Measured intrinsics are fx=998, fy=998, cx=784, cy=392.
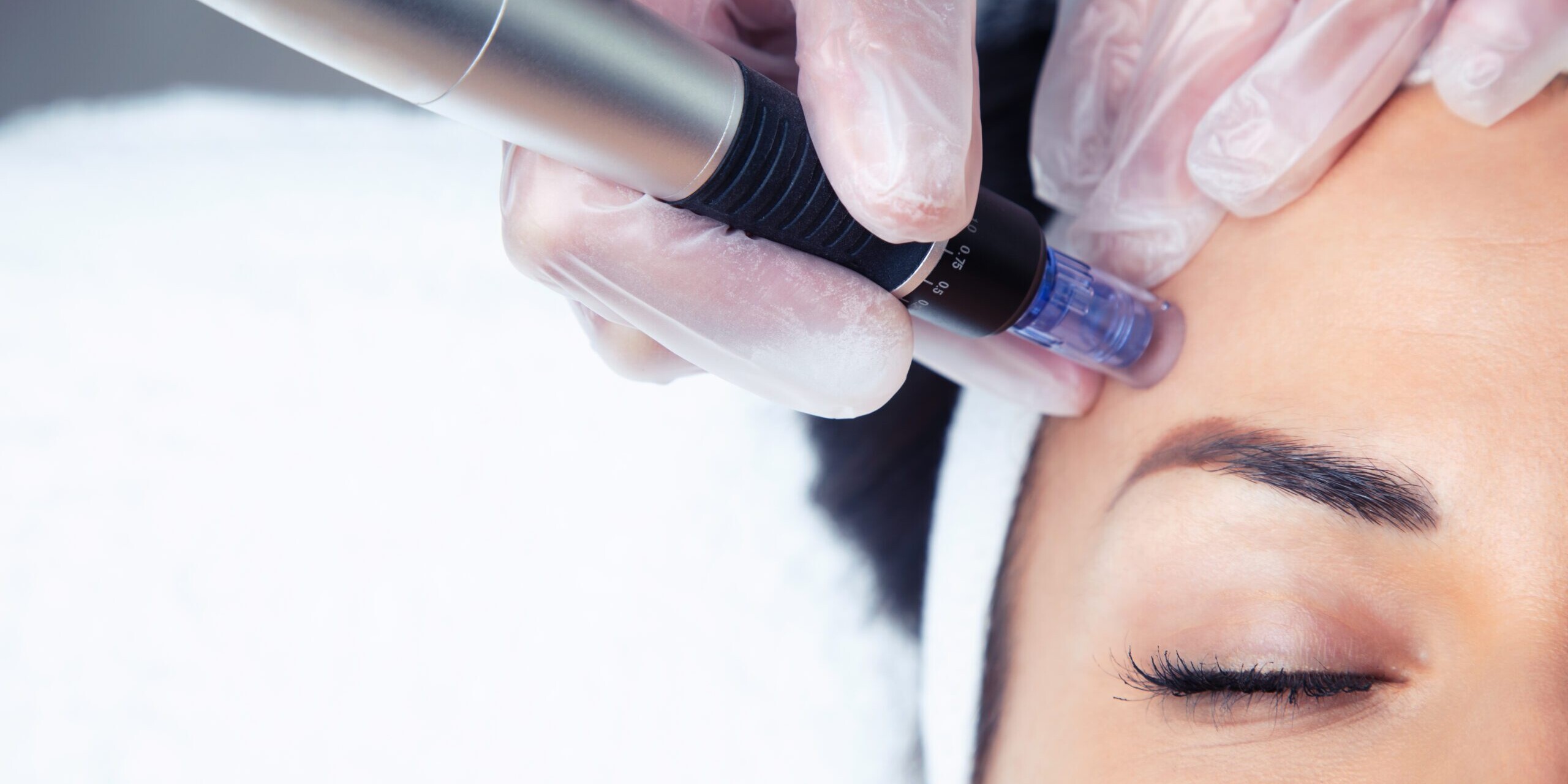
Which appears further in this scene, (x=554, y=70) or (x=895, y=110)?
(x=895, y=110)

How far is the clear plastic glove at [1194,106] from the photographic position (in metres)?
0.67

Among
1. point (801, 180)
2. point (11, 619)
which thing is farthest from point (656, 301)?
point (11, 619)

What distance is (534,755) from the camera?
0.88m

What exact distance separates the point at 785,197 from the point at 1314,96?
38 cm

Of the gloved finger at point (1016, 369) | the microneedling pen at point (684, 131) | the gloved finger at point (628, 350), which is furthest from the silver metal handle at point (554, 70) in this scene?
the gloved finger at point (1016, 369)

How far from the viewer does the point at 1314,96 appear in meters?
→ 0.68

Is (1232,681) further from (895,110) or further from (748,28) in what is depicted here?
(748,28)

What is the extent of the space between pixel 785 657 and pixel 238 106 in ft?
2.81

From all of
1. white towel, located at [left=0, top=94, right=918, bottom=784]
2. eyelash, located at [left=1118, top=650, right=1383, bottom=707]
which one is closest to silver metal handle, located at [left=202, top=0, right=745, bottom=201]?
eyelash, located at [left=1118, top=650, right=1383, bottom=707]

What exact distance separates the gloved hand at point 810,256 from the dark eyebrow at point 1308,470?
193mm

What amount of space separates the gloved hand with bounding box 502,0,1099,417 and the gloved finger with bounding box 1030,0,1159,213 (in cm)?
27

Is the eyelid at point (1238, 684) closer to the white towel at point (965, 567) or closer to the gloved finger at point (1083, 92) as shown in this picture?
the white towel at point (965, 567)

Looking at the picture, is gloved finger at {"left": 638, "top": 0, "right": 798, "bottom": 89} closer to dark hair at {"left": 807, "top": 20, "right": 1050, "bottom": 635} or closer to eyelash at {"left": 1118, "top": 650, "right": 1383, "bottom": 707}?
dark hair at {"left": 807, "top": 20, "right": 1050, "bottom": 635}

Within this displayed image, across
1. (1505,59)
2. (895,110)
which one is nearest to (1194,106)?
(1505,59)
